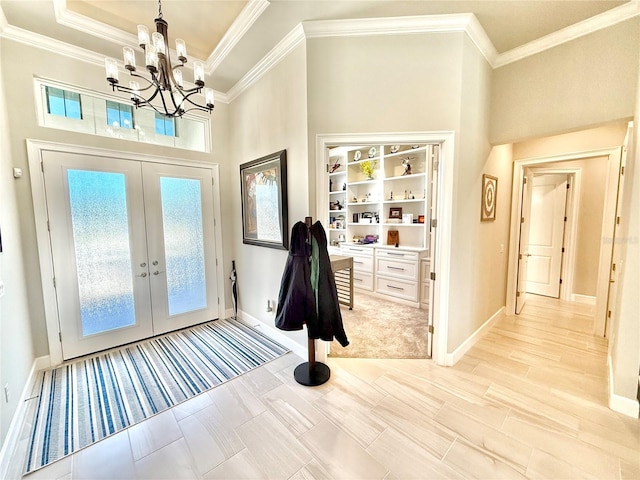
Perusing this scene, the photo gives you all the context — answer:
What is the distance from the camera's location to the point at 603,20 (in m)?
2.10

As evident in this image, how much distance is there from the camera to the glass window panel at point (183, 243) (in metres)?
3.20

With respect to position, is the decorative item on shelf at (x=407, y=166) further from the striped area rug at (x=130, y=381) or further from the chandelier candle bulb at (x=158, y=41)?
the chandelier candle bulb at (x=158, y=41)

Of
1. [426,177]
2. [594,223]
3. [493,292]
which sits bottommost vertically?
[493,292]

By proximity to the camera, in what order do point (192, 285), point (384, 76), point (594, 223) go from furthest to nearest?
point (594, 223) → point (192, 285) → point (384, 76)

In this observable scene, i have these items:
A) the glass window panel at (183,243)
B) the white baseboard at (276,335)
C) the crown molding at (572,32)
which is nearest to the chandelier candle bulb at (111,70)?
the glass window panel at (183,243)

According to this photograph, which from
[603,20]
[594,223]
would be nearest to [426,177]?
[603,20]

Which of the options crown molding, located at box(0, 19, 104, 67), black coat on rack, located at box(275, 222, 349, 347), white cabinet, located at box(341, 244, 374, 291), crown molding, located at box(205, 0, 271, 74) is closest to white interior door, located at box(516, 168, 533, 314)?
white cabinet, located at box(341, 244, 374, 291)

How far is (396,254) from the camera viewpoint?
4258 mm

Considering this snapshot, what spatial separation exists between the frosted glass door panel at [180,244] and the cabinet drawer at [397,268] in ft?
8.98

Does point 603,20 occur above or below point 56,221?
above

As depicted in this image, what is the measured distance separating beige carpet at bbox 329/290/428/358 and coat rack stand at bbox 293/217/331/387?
36 centimetres

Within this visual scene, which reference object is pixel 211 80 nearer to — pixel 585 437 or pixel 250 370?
pixel 250 370

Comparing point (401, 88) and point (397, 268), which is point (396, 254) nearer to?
point (397, 268)

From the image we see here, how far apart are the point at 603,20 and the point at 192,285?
4.96 metres
